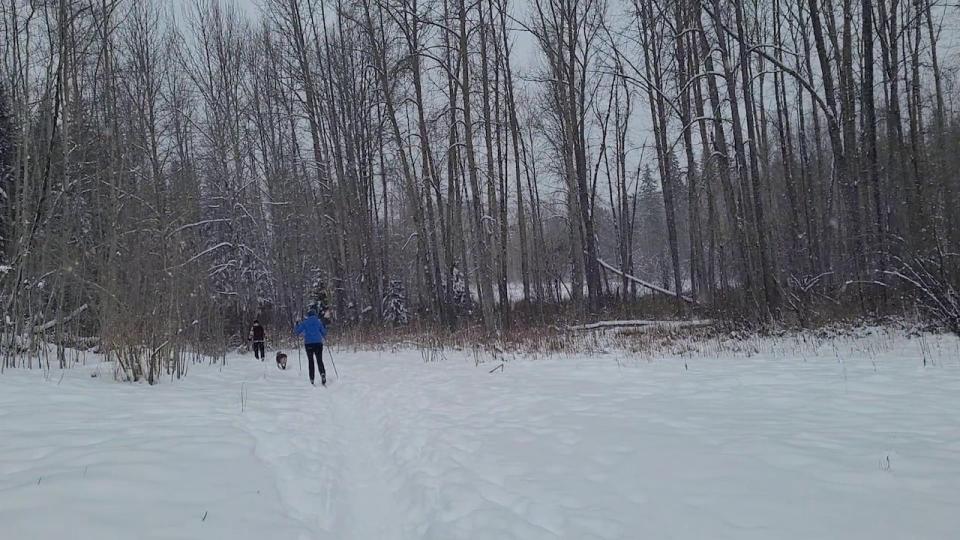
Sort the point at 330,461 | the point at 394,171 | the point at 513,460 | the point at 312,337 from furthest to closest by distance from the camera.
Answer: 1. the point at 394,171
2. the point at 312,337
3. the point at 330,461
4. the point at 513,460

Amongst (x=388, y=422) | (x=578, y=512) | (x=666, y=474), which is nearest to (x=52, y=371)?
(x=388, y=422)

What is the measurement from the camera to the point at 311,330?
955 centimetres

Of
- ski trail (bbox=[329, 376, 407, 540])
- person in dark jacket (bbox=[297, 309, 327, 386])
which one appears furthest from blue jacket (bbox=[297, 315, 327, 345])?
ski trail (bbox=[329, 376, 407, 540])

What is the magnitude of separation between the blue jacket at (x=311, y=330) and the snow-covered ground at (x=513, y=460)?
2793 mm

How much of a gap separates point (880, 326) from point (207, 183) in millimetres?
23512

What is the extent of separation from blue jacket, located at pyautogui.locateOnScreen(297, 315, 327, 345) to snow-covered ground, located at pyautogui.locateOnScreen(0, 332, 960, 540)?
2793 millimetres

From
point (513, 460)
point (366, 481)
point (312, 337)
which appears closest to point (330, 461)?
point (366, 481)

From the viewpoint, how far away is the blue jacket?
9461mm

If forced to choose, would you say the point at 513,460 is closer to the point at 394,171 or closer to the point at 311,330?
the point at 311,330

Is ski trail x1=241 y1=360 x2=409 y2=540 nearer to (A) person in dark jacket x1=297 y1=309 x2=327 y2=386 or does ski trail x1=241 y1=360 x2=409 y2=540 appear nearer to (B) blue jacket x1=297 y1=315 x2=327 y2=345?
(A) person in dark jacket x1=297 y1=309 x2=327 y2=386

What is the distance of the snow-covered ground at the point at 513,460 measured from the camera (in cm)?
250

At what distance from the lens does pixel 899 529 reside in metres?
2.28

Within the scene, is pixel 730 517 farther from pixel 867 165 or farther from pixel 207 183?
pixel 207 183

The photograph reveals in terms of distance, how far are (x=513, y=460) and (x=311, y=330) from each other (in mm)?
6769
